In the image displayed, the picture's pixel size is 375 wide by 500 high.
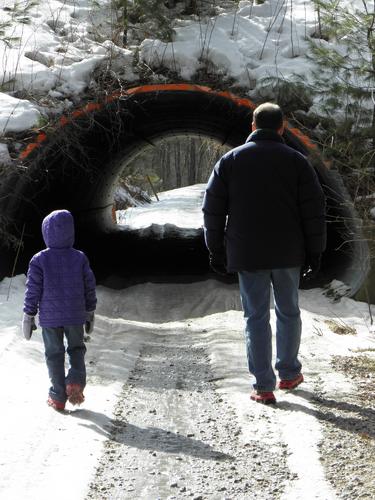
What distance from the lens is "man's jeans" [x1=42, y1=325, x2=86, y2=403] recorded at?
4828 mm

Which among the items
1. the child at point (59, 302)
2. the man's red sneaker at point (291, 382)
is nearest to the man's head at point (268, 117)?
the child at point (59, 302)

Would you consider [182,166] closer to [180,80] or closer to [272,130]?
[180,80]

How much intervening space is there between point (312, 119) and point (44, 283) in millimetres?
5146

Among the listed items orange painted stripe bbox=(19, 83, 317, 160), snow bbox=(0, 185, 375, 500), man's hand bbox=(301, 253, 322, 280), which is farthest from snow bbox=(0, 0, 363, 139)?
Answer: man's hand bbox=(301, 253, 322, 280)

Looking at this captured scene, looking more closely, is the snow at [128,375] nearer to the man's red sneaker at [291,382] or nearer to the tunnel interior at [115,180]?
the man's red sneaker at [291,382]

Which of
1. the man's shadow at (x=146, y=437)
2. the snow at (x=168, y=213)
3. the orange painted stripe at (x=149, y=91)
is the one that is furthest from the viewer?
the snow at (x=168, y=213)

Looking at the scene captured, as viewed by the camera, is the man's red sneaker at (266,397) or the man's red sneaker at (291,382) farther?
the man's red sneaker at (291,382)

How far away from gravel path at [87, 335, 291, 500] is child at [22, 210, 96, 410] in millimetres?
440

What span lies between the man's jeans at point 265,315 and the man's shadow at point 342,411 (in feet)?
0.86

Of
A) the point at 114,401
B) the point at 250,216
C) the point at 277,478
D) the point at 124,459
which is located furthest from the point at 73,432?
the point at 250,216

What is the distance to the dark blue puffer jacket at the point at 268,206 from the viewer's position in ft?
15.9

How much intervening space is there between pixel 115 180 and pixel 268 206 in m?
11.7

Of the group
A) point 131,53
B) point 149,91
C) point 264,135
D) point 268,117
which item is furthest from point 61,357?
point 131,53

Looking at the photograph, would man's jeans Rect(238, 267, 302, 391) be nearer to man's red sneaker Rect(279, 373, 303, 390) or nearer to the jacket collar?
man's red sneaker Rect(279, 373, 303, 390)
